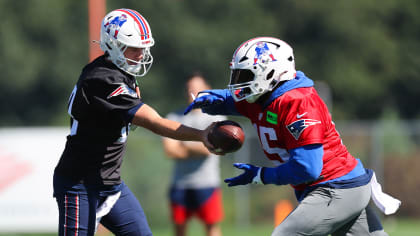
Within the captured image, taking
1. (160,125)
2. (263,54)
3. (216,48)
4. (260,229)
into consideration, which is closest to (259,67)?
(263,54)

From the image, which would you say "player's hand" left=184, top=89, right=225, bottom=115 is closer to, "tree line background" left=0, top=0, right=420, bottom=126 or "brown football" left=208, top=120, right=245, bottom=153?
"brown football" left=208, top=120, right=245, bottom=153

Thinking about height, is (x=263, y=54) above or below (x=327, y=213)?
above

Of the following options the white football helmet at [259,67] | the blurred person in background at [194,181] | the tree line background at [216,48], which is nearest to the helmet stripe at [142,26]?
the white football helmet at [259,67]

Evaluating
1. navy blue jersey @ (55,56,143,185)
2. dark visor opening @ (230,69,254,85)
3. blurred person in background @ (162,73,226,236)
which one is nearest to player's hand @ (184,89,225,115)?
dark visor opening @ (230,69,254,85)

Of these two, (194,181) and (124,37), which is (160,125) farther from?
(194,181)

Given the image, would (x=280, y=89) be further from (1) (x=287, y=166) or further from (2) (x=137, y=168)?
(2) (x=137, y=168)

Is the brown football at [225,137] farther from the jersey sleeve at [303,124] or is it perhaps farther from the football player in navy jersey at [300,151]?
the jersey sleeve at [303,124]

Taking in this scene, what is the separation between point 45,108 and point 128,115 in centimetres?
2139

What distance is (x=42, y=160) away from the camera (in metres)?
9.73

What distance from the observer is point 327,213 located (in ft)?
13.3

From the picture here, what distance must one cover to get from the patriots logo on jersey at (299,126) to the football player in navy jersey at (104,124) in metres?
0.51

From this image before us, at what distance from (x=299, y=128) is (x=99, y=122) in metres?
1.21

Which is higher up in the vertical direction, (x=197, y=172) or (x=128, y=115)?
(x=128, y=115)

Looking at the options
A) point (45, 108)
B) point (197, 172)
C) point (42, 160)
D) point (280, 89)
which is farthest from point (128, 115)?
point (45, 108)
